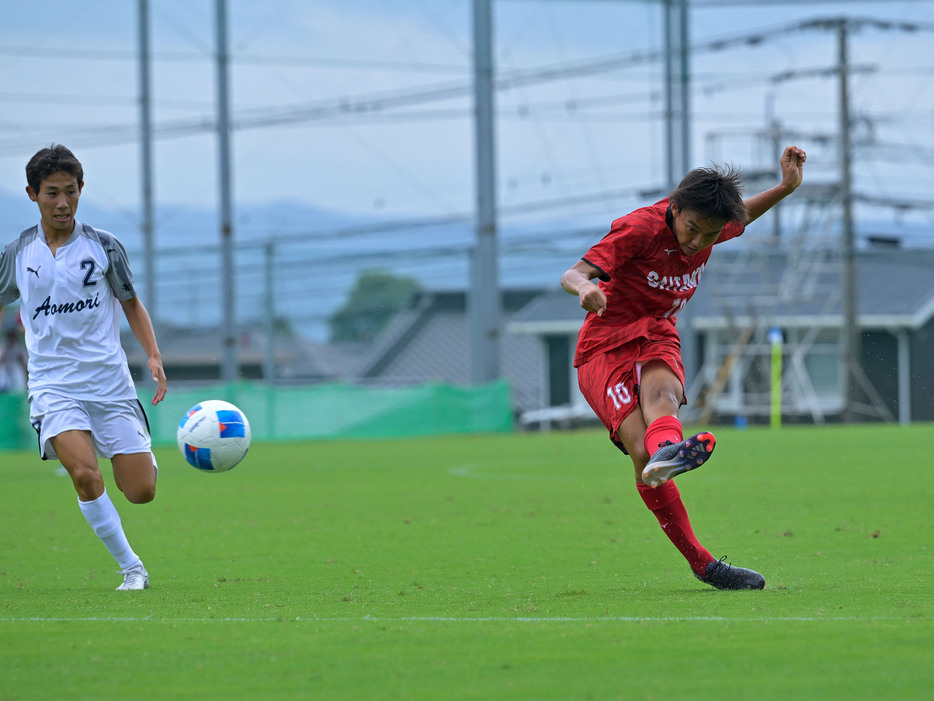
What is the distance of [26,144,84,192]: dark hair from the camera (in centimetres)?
609

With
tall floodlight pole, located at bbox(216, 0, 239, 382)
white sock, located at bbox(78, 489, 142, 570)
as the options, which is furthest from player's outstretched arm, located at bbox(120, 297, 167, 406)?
tall floodlight pole, located at bbox(216, 0, 239, 382)

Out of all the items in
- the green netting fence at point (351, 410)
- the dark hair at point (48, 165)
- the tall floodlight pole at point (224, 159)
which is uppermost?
the tall floodlight pole at point (224, 159)

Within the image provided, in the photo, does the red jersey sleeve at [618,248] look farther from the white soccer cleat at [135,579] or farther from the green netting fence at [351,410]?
the green netting fence at [351,410]

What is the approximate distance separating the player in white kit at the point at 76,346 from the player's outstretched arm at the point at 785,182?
3080mm

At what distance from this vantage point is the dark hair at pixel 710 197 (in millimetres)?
5676

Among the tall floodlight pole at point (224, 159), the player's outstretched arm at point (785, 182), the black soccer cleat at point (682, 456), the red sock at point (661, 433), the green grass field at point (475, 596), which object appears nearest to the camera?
the green grass field at point (475, 596)

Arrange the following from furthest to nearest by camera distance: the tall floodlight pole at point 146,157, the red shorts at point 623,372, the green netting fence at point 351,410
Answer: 1. the tall floodlight pole at point 146,157
2. the green netting fence at point 351,410
3. the red shorts at point 623,372

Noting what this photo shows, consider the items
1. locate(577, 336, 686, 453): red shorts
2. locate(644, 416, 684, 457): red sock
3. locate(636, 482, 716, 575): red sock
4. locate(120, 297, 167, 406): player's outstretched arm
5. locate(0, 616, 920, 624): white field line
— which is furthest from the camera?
locate(120, 297, 167, 406): player's outstretched arm

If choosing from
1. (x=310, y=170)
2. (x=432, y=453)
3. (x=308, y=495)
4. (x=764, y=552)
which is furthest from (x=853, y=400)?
(x=764, y=552)

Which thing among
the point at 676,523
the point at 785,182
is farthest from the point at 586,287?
the point at 785,182

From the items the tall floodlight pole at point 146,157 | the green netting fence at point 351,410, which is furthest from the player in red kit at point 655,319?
the tall floodlight pole at point 146,157

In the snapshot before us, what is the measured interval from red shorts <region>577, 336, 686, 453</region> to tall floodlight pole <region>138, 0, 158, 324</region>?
21291 mm

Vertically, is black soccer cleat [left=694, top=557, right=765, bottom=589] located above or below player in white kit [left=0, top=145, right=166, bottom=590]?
below

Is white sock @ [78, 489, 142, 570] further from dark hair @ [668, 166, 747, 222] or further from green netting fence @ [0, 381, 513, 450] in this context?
green netting fence @ [0, 381, 513, 450]
